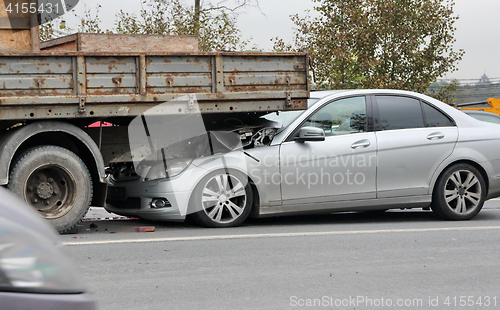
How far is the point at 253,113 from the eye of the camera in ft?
24.9

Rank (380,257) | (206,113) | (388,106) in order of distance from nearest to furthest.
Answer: (380,257), (206,113), (388,106)

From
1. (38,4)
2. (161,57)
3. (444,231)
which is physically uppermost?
(38,4)

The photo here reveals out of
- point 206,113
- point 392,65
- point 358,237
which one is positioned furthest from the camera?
point 392,65

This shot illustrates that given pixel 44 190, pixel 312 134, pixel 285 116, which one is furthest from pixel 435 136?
pixel 44 190

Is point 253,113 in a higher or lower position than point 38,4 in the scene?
lower

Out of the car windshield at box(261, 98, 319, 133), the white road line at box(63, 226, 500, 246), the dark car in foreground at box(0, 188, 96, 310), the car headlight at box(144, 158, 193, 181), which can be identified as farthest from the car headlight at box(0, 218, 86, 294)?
the car windshield at box(261, 98, 319, 133)

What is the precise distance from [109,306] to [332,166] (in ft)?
12.5

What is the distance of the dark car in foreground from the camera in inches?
64.7

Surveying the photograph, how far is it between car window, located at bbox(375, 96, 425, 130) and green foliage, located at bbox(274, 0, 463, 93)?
12.9m

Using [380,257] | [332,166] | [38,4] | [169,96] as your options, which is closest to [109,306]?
[380,257]

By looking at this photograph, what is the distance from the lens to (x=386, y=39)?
2478 cm

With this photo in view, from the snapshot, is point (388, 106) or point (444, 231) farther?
point (388, 106)

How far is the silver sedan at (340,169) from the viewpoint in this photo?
6.79m

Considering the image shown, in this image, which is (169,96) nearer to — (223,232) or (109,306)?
(223,232)
